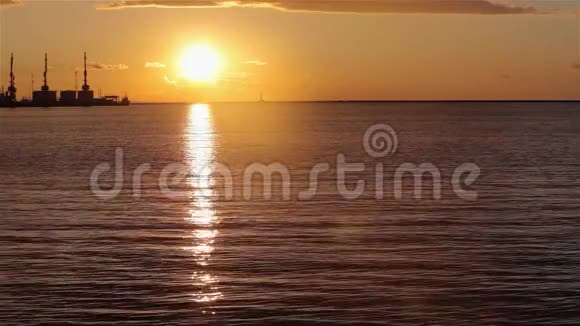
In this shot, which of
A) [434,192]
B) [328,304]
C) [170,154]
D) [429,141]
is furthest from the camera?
[429,141]

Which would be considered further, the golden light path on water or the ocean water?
the golden light path on water

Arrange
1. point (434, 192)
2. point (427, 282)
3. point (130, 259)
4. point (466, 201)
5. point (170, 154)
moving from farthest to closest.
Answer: point (170, 154)
point (434, 192)
point (466, 201)
point (130, 259)
point (427, 282)

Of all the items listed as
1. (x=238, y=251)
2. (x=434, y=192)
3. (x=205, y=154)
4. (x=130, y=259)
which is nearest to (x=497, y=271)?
(x=238, y=251)

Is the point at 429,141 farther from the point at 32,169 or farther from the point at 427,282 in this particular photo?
the point at 427,282

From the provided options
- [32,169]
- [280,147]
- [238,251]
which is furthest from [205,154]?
[238,251]

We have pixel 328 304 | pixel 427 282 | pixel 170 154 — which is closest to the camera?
pixel 328 304

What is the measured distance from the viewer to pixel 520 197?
142 ft

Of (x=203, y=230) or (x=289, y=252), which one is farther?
(x=203, y=230)

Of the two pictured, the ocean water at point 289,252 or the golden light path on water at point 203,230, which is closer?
the ocean water at point 289,252

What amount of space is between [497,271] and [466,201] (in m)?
16.6

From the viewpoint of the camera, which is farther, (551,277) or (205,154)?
(205,154)

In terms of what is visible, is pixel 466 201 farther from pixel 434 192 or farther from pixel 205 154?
pixel 205 154

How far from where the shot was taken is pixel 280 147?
306ft

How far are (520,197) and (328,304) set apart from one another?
23.2 metres
